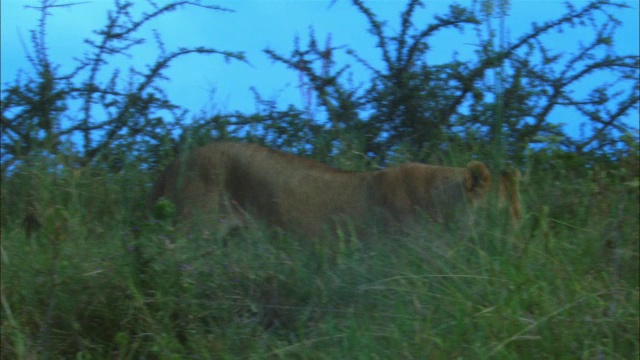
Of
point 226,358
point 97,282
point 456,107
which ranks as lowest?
point 226,358

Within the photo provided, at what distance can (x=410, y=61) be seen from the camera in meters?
6.59

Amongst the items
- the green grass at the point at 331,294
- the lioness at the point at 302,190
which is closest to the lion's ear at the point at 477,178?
the lioness at the point at 302,190

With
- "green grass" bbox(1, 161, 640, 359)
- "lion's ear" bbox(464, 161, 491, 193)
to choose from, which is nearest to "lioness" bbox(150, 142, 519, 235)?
"lion's ear" bbox(464, 161, 491, 193)

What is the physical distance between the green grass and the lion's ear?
1.13 ft

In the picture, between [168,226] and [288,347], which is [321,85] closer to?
[168,226]

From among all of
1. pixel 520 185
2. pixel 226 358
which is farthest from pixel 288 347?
pixel 520 185

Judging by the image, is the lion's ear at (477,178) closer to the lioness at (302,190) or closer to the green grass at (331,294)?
the lioness at (302,190)

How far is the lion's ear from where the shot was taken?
188 inches

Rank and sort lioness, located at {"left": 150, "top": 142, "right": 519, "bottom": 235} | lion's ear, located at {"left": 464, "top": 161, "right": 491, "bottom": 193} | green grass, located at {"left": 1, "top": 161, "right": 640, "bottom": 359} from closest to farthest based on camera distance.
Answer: green grass, located at {"left": 1, "top": 161, "right": 640, "bottom": 359} → lion's ear, located at {"left": 464, "top": 161, "right": 491, "bottom": 193} → lioness, located at {"left": 150, "top": 142, "right": 519, "bottom": 235}

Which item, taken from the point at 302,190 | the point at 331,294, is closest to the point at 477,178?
the point at 302,190

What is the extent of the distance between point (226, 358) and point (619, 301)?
1.54 meters

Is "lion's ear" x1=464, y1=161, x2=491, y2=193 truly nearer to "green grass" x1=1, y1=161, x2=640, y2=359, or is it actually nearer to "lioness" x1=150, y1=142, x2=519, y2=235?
"lioness" x1=150, y1=142, x2=519, y2=235

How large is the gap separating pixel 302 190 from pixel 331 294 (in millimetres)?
1092

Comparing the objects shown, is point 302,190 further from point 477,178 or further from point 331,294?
point 331,294
